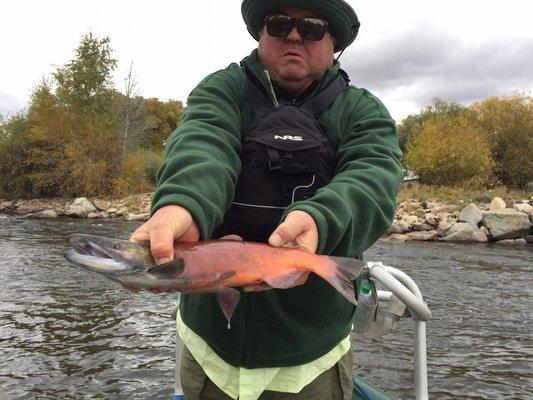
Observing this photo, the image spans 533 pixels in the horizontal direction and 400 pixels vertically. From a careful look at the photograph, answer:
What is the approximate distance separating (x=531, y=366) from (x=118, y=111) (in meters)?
36.3

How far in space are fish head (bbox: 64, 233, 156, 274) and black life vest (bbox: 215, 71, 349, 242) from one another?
637 millimetres

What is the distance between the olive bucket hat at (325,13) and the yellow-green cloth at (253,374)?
1.42 metres

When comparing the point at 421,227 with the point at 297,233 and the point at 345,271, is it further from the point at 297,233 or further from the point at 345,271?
the point at 297,233

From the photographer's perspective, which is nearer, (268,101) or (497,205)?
(268,101)

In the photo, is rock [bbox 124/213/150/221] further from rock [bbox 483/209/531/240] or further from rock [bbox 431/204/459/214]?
rock [bbox 483/209/531/240]

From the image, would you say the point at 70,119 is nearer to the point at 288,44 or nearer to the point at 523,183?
the point at 523,183

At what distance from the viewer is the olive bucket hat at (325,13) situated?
Result: 2174 mm

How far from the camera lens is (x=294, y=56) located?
220 centimetres

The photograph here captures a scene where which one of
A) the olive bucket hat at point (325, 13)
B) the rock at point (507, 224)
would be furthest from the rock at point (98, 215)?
the olive bucket hat at point (325, 13)

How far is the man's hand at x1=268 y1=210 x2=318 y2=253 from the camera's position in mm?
1569

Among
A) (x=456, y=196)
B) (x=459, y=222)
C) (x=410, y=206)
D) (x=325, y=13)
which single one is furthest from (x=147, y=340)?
(x=456, y=196)

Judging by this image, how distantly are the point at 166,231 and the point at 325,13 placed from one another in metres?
1.29

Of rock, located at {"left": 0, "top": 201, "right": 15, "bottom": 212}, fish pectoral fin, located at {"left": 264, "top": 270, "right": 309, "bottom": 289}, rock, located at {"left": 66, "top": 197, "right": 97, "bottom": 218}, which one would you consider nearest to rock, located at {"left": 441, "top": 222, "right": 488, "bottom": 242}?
fish pectoral fin, located at {"left": 264, "top": 270, "right": 309, "bottom": 289}

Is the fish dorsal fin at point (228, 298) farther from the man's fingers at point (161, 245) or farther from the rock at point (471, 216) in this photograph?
the rock at point (471, 216)
